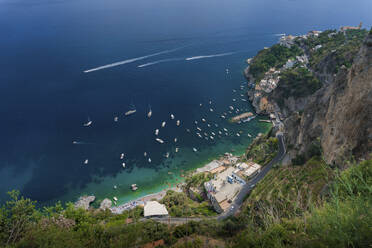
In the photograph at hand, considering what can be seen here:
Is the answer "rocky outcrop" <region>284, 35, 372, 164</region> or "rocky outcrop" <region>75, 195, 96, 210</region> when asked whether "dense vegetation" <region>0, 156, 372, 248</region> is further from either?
"rocky outcrop" <region>75, 195, 96, 210</region>

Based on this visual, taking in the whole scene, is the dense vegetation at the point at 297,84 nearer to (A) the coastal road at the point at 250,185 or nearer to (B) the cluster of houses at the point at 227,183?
(A) the coastal road at the point at 250,185

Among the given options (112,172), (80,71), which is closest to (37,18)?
(80,71)

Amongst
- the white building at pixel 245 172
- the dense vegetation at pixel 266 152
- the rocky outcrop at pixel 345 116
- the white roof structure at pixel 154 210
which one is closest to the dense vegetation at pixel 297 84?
the dense vegetation at pixel 266 152

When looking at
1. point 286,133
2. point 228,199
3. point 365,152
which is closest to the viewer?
point 365,152

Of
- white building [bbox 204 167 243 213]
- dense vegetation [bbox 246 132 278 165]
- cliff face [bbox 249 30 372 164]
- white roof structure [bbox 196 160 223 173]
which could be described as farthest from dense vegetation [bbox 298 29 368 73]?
white building [bbox 204 167 243 213]

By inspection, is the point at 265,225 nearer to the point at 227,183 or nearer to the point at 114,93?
the point at 227,183

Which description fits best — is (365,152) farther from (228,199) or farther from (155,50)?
(155,50)
